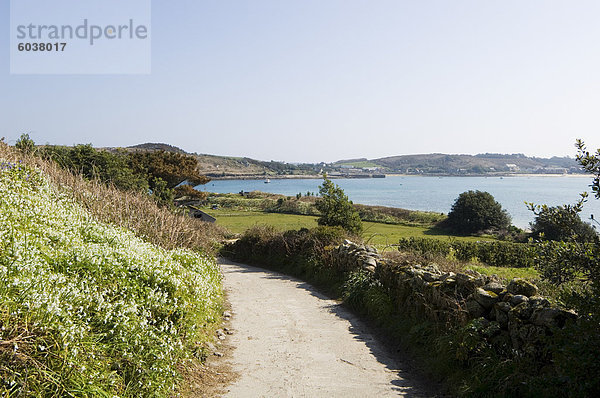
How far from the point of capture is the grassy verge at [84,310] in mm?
3814

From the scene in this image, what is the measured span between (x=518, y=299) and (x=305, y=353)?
3539 millimetres

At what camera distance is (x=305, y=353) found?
299 inches

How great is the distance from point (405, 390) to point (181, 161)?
39.2 m

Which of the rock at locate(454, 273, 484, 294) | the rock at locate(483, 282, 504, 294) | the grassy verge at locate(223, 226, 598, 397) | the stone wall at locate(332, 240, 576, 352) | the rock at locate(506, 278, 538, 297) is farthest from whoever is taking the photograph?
the rock at locate(454, 273, 484, 294)

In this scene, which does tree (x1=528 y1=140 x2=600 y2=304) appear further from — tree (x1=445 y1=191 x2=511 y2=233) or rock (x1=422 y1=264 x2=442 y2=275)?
tree (x1=445 y1=191 x2=511 y2=233)

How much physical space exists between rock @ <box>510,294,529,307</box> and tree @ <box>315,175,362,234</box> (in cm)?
1264

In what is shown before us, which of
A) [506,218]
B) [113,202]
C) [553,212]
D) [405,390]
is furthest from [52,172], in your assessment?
[506,218]

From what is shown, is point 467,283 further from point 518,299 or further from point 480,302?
point 518,299

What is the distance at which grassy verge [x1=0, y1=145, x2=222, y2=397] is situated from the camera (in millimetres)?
3814

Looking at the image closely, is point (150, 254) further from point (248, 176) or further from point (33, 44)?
point (248, 176)

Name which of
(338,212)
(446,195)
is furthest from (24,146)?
(446,195)

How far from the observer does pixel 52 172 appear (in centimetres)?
1172

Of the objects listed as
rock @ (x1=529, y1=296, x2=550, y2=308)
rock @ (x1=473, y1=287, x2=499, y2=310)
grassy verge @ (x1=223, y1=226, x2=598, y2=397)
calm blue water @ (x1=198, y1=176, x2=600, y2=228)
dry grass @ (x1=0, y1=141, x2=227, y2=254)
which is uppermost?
dry grass @ (x1=0, y1=141, x2=227, y2=254)

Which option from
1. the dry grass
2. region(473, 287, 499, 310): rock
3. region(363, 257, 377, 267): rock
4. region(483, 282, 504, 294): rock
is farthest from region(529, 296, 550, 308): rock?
the dry grass
